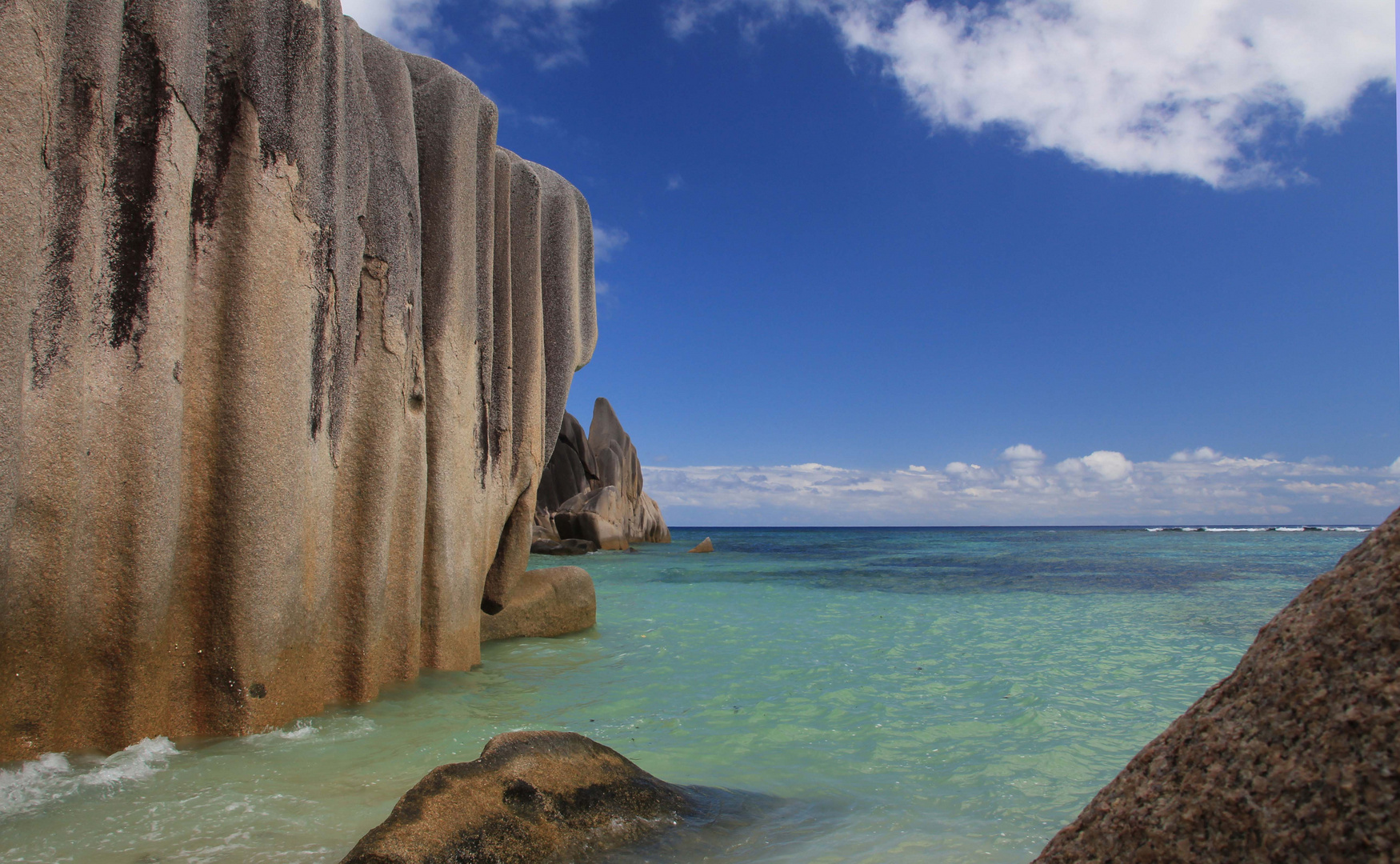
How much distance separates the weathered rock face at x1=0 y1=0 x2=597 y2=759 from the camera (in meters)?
2.73

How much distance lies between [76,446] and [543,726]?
7.44ft

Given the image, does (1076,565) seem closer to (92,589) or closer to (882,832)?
(882,832)

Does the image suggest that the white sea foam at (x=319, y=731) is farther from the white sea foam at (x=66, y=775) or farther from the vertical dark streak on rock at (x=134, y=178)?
the vertical dark streak on rock at (x=134, y=178)

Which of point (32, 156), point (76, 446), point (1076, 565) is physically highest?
point (32, 156)

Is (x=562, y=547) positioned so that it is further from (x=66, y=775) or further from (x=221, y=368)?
(x=66, y=775)

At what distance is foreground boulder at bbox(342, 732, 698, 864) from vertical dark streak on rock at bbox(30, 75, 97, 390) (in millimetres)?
2009

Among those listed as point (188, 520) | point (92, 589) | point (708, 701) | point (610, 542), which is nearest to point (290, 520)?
point (188, 520)

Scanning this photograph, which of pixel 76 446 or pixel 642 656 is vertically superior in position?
pixel 76 446

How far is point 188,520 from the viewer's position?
3225 millimetres

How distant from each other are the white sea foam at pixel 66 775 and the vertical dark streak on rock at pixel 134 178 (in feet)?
4.81

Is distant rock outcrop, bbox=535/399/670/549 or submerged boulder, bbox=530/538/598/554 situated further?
distant rock outcrop, bbox=535/399/670/549

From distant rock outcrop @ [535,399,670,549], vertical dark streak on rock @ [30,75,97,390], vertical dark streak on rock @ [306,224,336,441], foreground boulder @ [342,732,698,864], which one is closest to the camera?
foreground boulder @ [342,732,698,864]

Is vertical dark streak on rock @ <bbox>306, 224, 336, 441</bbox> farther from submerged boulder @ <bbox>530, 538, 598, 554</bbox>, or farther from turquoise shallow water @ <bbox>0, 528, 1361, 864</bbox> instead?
submerged boulder @ <bbox>530, 538, 598, 554</bbox>

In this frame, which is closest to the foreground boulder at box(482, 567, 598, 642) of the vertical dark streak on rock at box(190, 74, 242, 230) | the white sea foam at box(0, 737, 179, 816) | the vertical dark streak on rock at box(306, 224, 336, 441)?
the vertical dark streak on rock at box(306, 224, 336, 441)
